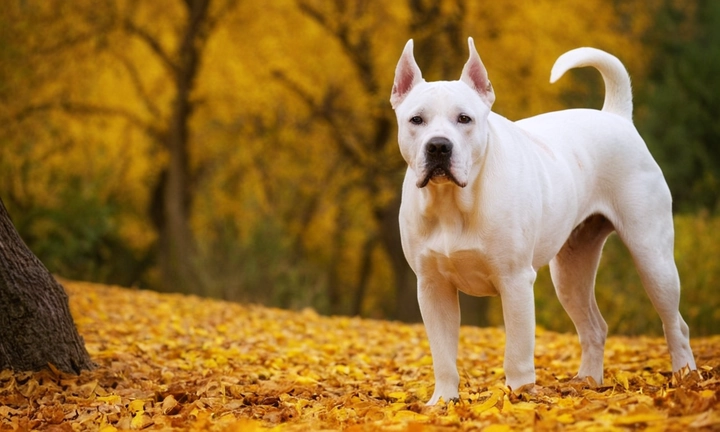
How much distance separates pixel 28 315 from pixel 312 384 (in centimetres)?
164

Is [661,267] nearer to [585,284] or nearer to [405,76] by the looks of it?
[585,284]

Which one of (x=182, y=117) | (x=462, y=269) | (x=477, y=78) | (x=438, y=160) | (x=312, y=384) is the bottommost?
(x=312, y=384)

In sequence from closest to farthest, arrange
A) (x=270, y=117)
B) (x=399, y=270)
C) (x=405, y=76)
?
(x=405, y=76)
(x=399, y=270)
(x=270, y=117)

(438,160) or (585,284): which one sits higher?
(438,160)

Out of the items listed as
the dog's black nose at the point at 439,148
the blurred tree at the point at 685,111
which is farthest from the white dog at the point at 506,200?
the blurred tree at the point at 685,111

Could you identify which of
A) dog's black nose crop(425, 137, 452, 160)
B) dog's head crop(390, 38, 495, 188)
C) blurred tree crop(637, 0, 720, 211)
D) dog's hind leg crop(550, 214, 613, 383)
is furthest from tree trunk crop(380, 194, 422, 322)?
dog's black nose crop(425, 137, 452, 160)

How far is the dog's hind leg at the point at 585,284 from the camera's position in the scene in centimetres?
519

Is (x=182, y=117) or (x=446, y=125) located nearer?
(x=446, y=125)

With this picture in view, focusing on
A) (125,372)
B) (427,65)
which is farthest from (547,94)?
(125,372)

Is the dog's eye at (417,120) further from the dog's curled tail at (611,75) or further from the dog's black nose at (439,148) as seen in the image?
the dog's curled tail at (611,75)

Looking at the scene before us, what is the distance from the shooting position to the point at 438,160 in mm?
3832

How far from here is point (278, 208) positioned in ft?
63.7

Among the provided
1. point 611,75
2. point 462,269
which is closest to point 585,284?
point 611,75

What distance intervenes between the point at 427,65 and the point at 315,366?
9.43 m
